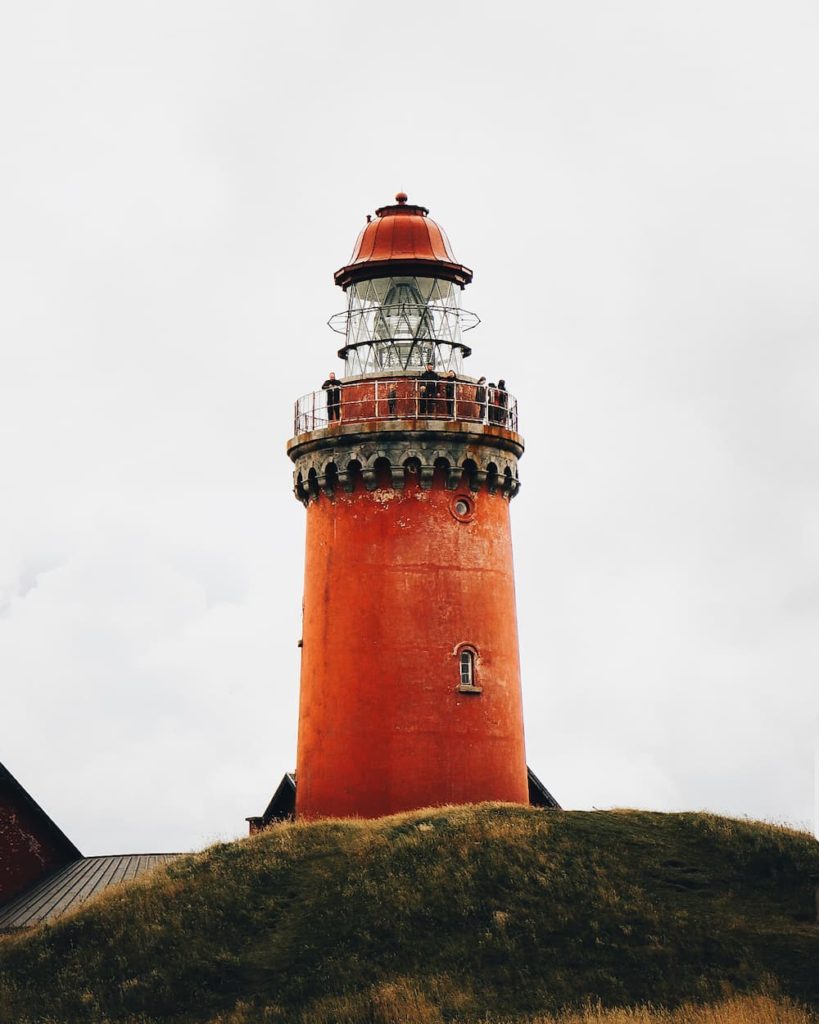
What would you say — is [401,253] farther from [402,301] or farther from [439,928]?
[439,928]

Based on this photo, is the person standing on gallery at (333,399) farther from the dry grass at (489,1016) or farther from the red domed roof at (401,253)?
the dry grass at (489,1016)

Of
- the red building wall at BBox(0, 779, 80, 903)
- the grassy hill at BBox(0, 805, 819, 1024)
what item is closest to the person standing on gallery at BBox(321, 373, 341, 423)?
→ the grassy hill at BBox(0, 805, 819, 1024)

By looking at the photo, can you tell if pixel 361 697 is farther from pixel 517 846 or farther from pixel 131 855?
pixel 131 855

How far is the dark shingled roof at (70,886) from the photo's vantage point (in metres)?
33.2

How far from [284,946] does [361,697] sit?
29.3 feet

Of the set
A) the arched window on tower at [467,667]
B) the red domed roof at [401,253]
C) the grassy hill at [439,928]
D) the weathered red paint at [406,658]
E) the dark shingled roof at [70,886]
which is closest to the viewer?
the grassy hill at [439,928]

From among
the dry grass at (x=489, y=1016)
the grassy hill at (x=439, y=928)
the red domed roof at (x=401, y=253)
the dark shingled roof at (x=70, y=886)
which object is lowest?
the dry grass at (x=489, y=1016)

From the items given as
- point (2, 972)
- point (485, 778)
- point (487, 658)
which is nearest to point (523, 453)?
point (487, 658)

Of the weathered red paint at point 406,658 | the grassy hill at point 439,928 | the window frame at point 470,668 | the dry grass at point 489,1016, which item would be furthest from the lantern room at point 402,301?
the dry grass at point 489,1016

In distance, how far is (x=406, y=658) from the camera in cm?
3534

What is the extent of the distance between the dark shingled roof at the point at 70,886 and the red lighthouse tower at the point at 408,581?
492 centimetres

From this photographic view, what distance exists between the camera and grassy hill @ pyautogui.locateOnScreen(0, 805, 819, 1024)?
82.9 ft

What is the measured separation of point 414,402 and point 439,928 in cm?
1412

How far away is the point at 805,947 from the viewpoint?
86.4 ft
